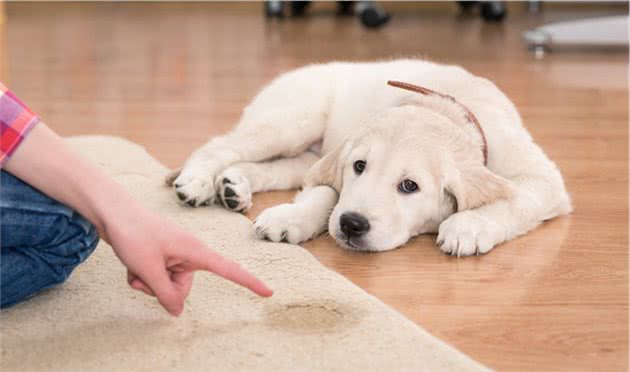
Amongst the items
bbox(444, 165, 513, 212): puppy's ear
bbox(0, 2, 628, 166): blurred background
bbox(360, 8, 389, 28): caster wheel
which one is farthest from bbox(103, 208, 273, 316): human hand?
bbox(360, 8, 389, 28): caster wheel

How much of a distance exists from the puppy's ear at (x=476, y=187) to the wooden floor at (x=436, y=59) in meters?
0.11

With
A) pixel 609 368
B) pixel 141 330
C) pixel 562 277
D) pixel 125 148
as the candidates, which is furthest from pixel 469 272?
pixel 125 148

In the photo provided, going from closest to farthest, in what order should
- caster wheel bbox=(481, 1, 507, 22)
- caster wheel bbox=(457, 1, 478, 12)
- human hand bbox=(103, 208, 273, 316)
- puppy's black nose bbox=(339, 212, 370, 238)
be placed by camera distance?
human hand bbox=(103, 208, 273, 316)
puppy's black nose bbox=(339, 212, 370, 238)
caster wheel bbox=(481, 1, 507, 22)
caster wheel bbox=(457, 1, 478, 12)

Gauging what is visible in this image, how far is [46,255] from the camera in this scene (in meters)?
1.51

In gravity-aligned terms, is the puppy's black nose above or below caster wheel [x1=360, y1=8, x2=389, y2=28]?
above

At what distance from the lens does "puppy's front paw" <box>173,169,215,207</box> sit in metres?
2.10

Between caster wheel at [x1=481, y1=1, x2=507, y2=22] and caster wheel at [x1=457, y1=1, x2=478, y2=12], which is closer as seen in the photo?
caster wheel at [x1=481, y1=1, x2=507, y2=22]

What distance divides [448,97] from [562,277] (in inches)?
19.2

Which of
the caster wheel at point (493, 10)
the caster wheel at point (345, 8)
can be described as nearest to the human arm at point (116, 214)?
the caster wheel at point (493, 10)

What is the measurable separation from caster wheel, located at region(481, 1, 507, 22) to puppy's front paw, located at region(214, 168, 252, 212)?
3503mm

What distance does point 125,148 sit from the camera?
261 cm

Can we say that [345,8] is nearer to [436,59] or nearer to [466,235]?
[436,59]

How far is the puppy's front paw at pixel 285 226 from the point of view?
190cm

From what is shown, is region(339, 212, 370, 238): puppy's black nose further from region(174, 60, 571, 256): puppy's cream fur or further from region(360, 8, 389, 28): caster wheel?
region(360, 8, 389, 28): caster wheel
